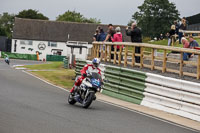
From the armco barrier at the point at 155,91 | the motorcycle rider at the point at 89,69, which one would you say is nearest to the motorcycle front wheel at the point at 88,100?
the motorcycle rider at the point at 89,69

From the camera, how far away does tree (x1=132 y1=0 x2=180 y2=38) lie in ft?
333

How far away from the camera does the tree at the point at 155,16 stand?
333 ft

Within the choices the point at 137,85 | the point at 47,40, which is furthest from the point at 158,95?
the point at 47,40

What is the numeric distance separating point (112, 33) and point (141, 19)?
81496mm

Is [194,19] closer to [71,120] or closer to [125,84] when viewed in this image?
[125,84]

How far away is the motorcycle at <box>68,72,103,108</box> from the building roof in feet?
280

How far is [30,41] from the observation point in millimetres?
99750

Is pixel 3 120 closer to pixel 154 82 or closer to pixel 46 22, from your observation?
pixel 154 82

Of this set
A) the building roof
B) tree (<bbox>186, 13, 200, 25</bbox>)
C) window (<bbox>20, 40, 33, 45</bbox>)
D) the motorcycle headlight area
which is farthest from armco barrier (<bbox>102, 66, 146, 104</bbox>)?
window (<bbox>20, 40, 33, 45</bbox>)

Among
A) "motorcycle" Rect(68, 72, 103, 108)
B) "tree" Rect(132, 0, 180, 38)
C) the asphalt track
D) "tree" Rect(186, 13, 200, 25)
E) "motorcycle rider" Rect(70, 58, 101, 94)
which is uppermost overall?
"tree" Rect(132, 0, 180, 38)

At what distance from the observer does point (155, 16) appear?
102750mm

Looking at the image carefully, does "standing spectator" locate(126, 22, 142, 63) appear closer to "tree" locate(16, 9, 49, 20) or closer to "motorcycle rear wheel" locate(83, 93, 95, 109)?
"motorcycle rear wheel" locate(83, 93, 95, 109)

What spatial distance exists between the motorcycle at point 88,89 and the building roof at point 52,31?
8524 centimetres

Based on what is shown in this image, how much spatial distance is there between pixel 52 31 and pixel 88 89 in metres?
88.6
